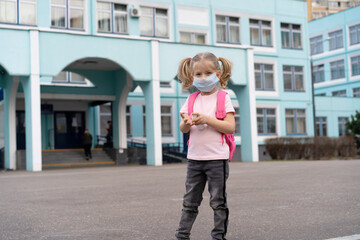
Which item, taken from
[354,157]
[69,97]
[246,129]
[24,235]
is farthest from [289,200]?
[354,157]

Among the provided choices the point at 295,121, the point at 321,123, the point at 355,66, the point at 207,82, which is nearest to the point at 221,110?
the point at 207,82

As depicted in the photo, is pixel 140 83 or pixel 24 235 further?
pixel 140 83

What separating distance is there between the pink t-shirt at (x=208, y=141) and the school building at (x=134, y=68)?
16.5 m

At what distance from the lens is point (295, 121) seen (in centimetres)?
3575

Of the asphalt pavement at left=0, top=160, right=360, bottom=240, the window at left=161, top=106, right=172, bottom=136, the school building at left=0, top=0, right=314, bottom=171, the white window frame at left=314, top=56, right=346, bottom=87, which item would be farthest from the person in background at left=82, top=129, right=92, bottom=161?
the white window frame at left=314, top=56, right=346, bottom=87

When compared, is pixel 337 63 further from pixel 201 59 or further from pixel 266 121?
pixel 201 59

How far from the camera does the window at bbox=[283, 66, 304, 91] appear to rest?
35.6 metres

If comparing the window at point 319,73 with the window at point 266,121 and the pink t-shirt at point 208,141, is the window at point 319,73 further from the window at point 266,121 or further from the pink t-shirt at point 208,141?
the pink t-shirt at point 208,141

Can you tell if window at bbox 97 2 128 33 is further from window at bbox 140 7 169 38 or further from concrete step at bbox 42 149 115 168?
concrete step at bbox 42 149 115 168

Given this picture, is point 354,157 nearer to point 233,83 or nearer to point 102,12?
point 233,83

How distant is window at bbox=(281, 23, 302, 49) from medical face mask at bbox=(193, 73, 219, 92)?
32.3 meters

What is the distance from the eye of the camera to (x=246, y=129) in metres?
25.2

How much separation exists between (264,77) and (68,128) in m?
13.7

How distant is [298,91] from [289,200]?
29552 millimetres
